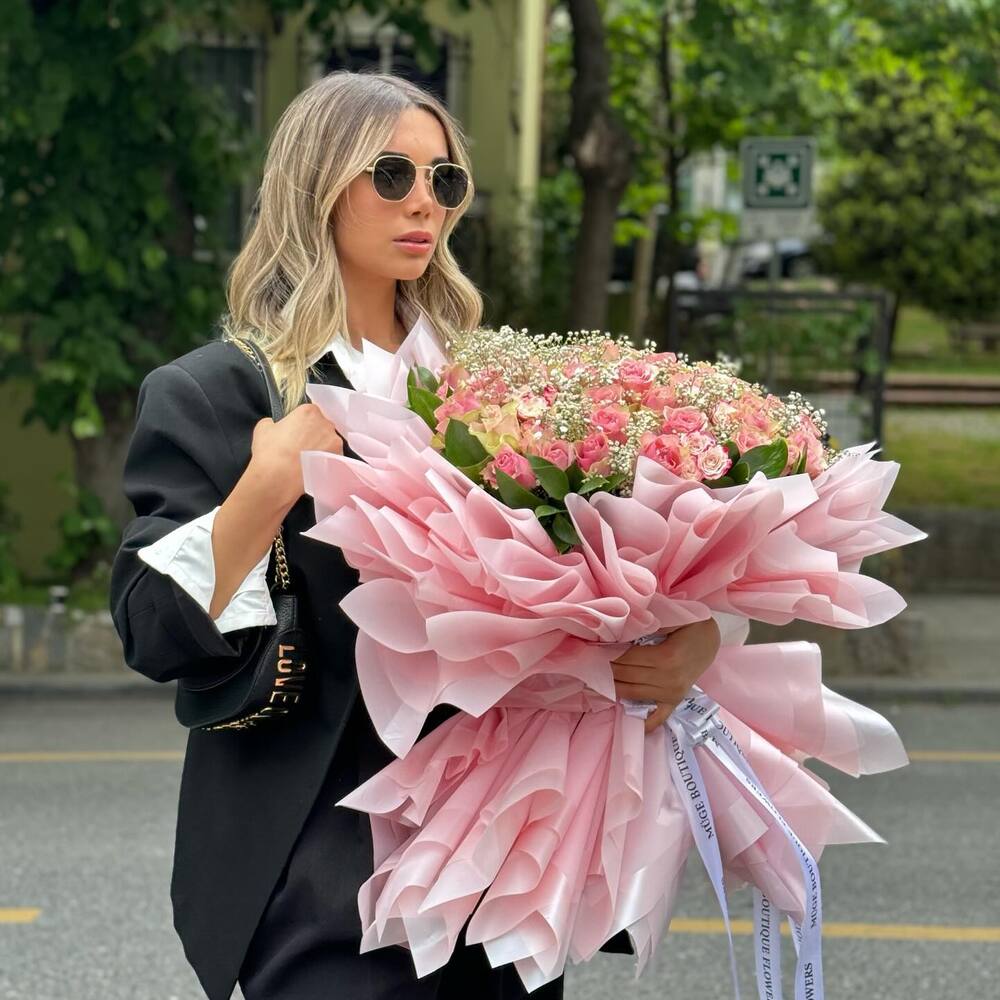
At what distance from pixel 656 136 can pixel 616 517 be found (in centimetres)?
1426

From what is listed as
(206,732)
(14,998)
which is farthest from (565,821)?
(14,998)

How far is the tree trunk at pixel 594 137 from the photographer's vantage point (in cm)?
1119

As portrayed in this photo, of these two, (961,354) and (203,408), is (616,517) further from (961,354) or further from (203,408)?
(961,354)

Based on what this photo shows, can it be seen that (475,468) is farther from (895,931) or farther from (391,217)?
(895,931)

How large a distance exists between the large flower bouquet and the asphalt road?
2795mm

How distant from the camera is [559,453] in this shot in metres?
→ 1.99

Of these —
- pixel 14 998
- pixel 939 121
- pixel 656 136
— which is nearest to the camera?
pixel 14 998

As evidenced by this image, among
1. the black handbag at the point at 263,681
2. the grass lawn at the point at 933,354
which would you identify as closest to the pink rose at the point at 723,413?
the black handbag at the point at 263,681

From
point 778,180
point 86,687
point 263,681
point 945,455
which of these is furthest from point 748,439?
point 945,455

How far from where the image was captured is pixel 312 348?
2316mm

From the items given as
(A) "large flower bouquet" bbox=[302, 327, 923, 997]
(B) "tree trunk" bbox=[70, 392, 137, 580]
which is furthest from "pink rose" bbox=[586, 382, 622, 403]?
Answer: (B) "tree trunk" bbox=[70, 392, 137, 580]

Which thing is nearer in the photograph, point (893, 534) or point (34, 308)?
point (893, 534)

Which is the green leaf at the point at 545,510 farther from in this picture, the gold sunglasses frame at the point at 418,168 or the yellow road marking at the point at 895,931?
the yellow road marking at the point at 895,931

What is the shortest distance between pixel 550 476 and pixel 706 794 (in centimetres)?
49
